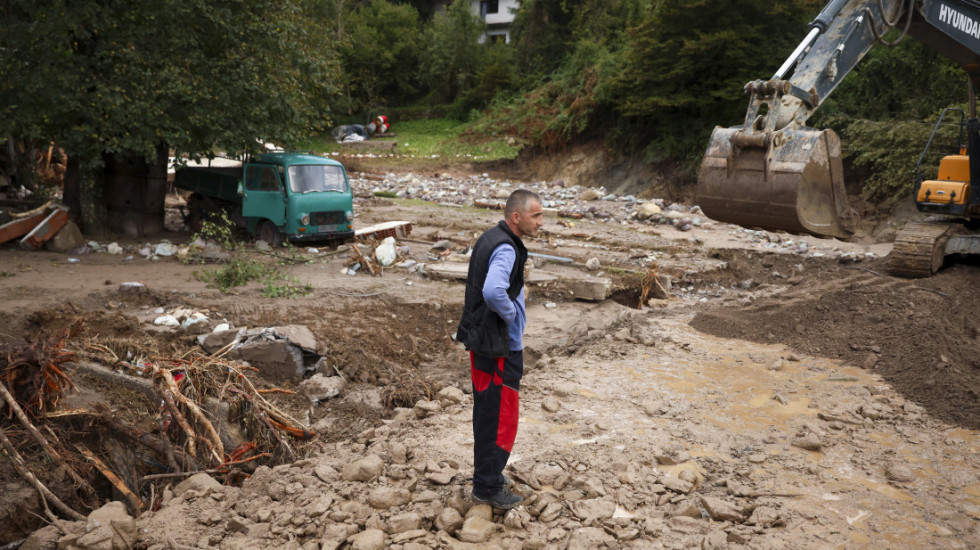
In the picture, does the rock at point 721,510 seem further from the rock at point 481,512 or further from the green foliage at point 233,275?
the green foliage at point 233,275

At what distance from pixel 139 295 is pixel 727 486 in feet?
26.9

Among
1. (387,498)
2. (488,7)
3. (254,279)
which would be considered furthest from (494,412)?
(488,7)

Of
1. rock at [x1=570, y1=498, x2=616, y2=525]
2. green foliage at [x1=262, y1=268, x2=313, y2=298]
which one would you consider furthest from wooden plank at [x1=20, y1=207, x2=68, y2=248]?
rock at [x1=570, y1=498, x2=616, y2=525]

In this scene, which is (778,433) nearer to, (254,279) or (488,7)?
(254,279)

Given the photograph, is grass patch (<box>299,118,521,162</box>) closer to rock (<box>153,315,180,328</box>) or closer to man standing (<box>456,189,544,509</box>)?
rock (<box>153,315,180,328</box>)

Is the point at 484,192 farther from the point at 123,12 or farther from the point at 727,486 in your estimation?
the point at 727,486

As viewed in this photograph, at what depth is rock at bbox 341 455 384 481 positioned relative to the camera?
460 centimetres

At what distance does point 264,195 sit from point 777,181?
1025cm

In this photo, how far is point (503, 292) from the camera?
3.87 meters

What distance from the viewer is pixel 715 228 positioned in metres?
17.7

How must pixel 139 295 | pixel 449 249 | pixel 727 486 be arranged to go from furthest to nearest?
pixel 449 249 < pixel 139 295 < pixel 727 486

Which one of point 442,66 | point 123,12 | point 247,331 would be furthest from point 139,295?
point 442,66

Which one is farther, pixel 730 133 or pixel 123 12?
pixel 123 12

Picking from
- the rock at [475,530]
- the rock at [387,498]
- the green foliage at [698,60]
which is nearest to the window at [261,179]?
the rock at [387,498]
